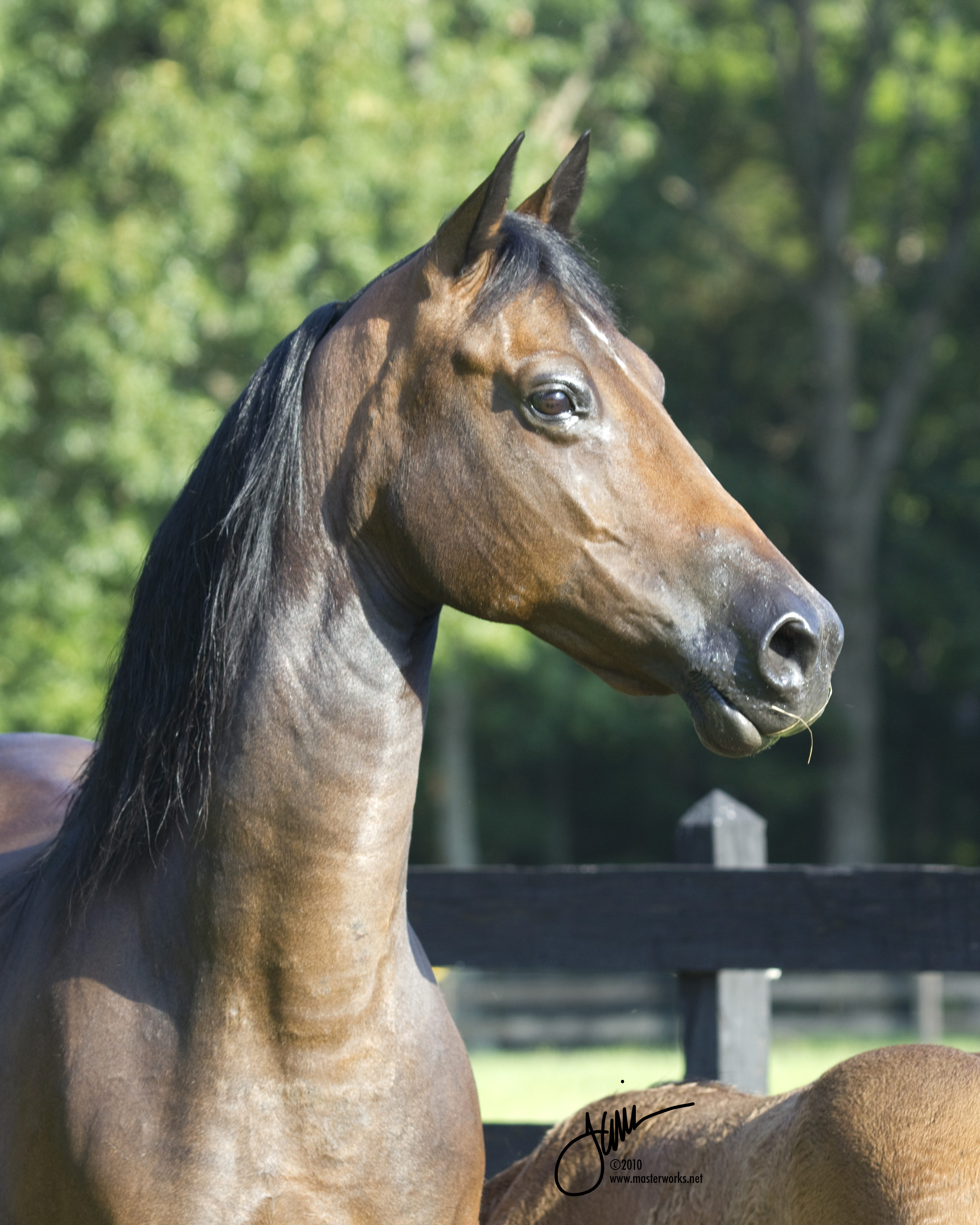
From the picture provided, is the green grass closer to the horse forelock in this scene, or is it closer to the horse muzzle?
the horse muzzle

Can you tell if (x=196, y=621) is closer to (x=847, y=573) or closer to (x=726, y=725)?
(x=726, y=725)

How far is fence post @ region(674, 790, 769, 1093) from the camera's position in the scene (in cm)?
354

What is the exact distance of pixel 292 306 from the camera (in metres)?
10.8

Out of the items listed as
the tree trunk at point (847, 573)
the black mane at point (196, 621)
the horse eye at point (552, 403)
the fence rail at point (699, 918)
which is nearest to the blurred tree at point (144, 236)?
the fence rail at point (699, 918)

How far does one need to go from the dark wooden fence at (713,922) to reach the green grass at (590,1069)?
2350 mm

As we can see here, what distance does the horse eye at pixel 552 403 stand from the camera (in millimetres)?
1967

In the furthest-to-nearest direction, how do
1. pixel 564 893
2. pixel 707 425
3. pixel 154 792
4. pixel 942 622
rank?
pixel 707 425
pixel 942 622
pixel 564 893
pixel 154 792

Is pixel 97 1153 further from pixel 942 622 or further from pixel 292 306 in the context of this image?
pixel 942 622

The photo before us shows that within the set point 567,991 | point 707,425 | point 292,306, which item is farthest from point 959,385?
point 292,306

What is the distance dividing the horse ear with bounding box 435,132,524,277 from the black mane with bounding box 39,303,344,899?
0.26 metres

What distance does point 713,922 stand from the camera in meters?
3.56

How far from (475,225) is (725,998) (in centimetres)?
236

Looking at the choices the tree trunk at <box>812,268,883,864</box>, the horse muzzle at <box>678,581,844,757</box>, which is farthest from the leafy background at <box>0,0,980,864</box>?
the horse muzzle at <box>678,581,844,757</box>

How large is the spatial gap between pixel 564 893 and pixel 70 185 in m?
9.10
